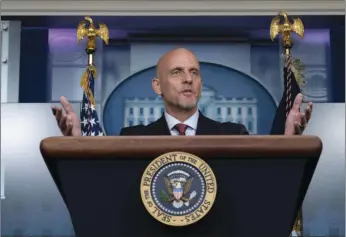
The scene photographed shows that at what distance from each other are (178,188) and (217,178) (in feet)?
0.21

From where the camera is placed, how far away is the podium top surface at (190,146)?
1.16 m

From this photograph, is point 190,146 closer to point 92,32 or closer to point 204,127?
point 204,127

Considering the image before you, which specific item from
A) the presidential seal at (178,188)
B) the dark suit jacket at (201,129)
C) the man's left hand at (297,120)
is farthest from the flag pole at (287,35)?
the presidential seal at (178,188)

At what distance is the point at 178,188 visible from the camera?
115cm

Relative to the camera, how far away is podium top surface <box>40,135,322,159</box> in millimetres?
1160

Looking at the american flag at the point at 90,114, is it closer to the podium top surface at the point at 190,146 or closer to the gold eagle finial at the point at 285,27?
the gold eagle finial at the point at 285,27

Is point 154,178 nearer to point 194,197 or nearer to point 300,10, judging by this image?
point 194,197

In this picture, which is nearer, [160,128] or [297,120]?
[297,120]

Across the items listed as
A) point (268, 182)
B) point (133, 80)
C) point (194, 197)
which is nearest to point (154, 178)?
point (194, 197)

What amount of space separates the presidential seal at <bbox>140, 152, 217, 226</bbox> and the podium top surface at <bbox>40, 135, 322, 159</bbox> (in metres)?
0.02

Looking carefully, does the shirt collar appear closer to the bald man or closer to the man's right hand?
the bald man

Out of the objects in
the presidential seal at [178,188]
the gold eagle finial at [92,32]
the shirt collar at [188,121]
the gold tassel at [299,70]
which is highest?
the gold tassel at [299,70]

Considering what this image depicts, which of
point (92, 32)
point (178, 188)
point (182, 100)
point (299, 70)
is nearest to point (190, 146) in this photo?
point (178, 188)

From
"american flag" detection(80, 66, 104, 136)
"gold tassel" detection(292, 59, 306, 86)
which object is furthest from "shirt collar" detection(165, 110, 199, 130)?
"gold tassel" detection(292, 59, 306, 86)
